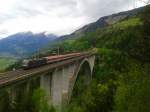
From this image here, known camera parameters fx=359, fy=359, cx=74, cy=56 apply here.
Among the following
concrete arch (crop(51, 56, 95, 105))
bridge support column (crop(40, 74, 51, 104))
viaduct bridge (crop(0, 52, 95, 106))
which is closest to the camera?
→ viaduct bridge (crop(0, 52, 95, 106))

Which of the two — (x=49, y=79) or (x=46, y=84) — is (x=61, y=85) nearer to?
(x=49, y=79)

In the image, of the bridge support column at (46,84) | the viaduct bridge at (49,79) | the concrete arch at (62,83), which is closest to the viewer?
the viaduct bridge at (49,79)

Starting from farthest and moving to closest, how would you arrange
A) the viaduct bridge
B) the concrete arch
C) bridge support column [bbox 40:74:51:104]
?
the concrete arch < bridge support column [bbox 40:74:51:104] < the viaduct bridge

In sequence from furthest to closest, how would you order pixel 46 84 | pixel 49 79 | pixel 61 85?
1. pixel 61 85
2. pixel 49 79
3. pixel 46 84

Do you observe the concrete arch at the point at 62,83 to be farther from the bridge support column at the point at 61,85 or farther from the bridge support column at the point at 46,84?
the bridge support column at the point at 46,84

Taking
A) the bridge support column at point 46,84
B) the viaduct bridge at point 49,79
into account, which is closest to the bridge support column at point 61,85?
the viaduct bridge at point 49,79

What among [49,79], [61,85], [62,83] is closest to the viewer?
[49,79]

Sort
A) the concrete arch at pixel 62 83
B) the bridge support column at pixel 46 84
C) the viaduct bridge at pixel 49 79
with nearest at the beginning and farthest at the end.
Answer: the viaduct bridge at pixel 49 79 → the bridge support column at pixel 46 84 → the concrete arch at pixel 62 83

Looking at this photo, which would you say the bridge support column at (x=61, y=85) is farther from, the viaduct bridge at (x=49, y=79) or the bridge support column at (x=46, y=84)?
the bridge support column at (x=46, y=84)

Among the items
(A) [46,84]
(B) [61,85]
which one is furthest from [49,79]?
(B) [61,85]

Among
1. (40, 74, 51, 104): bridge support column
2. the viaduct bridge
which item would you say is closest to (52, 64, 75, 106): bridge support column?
the viaduct bridge

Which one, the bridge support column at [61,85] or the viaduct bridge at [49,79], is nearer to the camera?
the viaduct bridge at [49,79]

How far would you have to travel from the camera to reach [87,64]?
90.1m

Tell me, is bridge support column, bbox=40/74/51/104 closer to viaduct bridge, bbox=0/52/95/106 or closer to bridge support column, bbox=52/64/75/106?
viaduct bridge, bbox=0/52/95/106
